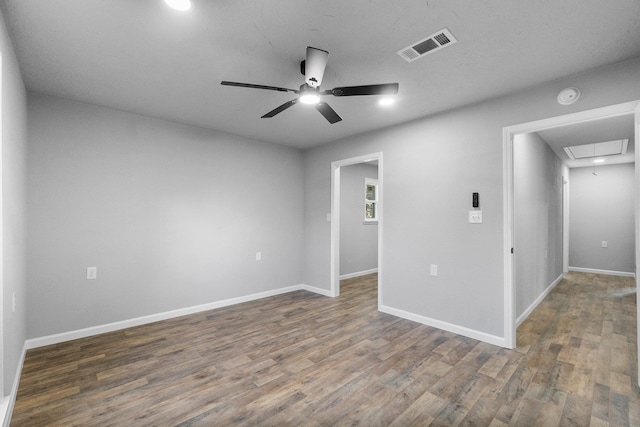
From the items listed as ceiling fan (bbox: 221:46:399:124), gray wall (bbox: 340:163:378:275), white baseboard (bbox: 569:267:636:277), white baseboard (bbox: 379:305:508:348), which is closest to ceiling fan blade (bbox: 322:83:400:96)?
ceiling fan (bbox: 221:46:399:124)

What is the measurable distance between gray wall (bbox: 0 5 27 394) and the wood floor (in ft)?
1.15

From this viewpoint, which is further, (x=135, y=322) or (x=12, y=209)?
(x=135, y=322)

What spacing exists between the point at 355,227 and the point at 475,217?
332 cm

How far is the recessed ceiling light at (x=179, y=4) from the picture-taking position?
64.9 inches

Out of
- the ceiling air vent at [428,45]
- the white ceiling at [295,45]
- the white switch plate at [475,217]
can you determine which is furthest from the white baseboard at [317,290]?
the ceiling air vent at [428,45]

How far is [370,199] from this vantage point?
265 inches

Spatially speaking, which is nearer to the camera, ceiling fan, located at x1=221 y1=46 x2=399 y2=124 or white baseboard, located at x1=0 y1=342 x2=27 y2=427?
white baseboard, located at x1=0 y1=342 x2=27 y2=427

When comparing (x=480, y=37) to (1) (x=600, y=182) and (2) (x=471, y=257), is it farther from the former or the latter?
(1) (x=600, y=182)

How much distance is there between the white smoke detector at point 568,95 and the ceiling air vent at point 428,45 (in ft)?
Answer: 4.20

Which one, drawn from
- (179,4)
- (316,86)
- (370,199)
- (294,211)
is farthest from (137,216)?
(370,199)

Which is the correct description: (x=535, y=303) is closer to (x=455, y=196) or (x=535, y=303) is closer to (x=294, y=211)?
(x=455, y=196)

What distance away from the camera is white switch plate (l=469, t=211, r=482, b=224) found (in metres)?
3.05

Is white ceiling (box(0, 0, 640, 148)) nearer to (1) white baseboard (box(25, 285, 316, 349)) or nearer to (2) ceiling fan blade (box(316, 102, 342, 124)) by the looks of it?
(2) ceiling fan blade (box(316, 102, 342, 124))

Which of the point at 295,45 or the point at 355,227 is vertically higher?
the point at 295,45
